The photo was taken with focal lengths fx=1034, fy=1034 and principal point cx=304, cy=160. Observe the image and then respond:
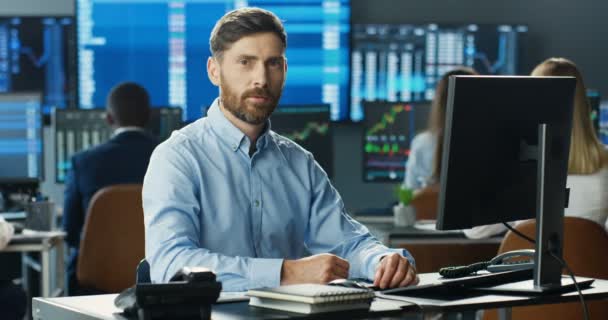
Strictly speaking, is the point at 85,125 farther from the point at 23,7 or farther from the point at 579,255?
the point at 579,255

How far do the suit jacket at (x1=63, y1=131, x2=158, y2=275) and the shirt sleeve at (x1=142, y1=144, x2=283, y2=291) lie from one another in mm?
2173

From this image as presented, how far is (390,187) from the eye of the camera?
266 inches

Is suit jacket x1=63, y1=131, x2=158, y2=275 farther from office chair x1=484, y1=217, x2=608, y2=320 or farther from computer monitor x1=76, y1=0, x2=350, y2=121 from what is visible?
computer monitor x1=76, y1=0, x2=350, y2=121

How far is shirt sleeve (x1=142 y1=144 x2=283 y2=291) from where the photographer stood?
206cm

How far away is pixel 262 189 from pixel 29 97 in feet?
9.59

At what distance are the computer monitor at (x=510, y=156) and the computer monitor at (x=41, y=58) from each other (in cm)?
467

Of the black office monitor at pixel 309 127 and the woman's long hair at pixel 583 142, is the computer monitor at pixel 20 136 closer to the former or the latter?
the black office monitor at pixel 309 127

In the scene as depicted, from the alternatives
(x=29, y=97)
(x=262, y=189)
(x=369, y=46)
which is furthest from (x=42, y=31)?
(x=262, y=189)

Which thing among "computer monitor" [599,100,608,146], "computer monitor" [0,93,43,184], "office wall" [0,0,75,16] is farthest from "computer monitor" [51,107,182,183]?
"computer monitor" [599,100,608,146]

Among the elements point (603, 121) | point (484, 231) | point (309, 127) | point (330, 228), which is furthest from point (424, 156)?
point (330, 228)

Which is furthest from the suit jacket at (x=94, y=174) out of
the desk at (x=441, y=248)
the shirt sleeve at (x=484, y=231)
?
the shirt sleeve at (x=484, y=231)

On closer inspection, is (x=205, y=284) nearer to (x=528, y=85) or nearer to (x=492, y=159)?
(x=492, y=159)

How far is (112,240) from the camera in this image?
4.00m

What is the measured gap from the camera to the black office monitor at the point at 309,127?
4922mm
